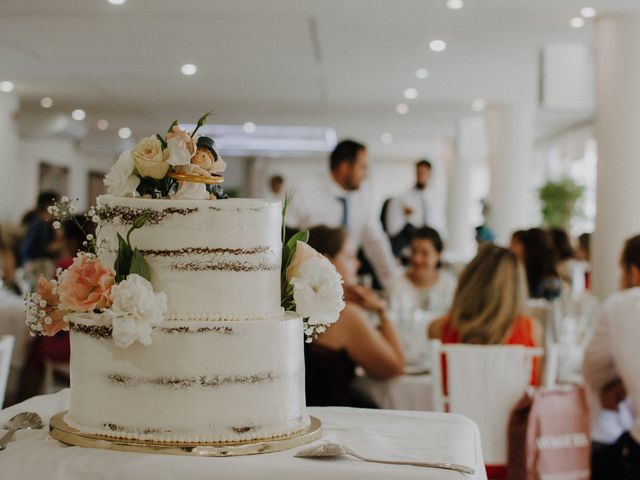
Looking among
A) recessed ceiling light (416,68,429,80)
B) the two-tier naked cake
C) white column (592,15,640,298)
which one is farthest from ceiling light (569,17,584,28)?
the two-tier naked cake

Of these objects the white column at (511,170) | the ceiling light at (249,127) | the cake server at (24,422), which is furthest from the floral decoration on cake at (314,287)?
the ceiling light at (249,127)

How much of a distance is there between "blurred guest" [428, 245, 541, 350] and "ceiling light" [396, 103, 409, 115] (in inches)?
415

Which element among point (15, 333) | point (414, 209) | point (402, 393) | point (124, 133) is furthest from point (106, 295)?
point (124, 133)

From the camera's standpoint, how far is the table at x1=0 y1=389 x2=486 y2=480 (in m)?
1.59

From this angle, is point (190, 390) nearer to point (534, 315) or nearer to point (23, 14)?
point (534, 315)

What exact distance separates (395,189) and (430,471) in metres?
24.9

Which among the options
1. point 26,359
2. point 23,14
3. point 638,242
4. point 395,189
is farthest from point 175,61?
point 395,189

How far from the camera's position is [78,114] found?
1576cm

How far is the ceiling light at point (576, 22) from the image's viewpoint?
324 inches

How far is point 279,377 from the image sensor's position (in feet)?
5.94

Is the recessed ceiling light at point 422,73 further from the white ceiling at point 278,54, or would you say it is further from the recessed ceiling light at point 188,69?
the recessed ceiling light at point 188,69

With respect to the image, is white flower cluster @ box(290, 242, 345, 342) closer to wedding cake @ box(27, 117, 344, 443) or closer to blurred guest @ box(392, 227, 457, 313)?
wedding cake @ box(27, 117, 344, 443)

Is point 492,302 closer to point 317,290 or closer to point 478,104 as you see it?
point 317,290

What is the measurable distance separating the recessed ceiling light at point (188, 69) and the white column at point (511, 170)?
4608mm
